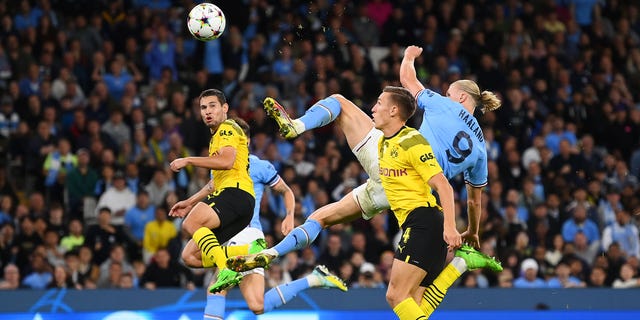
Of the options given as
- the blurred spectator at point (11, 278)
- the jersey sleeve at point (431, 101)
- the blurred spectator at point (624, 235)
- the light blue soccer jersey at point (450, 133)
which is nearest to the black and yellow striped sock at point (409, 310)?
the light blue soccer jersey at point (450, 133)

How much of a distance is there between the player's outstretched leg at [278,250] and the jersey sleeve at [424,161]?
139 centimetres

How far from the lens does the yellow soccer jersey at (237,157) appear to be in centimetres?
971

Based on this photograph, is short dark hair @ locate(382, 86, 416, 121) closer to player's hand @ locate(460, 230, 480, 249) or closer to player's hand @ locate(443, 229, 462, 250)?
player's hand @ locate(443, 229, 462, 250)

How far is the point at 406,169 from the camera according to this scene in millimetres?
Result: 8805

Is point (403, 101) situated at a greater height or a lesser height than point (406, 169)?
greater

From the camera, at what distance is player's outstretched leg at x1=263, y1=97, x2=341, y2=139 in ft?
30.6

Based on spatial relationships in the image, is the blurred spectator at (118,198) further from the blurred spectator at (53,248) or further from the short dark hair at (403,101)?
the short dark hair at (403,101)

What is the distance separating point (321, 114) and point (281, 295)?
6.10 feet

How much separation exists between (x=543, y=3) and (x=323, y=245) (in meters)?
7.03

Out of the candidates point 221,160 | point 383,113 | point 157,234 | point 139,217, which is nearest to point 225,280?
point 221,160

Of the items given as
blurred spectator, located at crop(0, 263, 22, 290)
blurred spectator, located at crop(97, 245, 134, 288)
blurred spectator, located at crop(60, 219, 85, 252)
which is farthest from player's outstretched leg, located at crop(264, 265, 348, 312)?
blurred spectator, located at crop(60, 219, 85, 252)

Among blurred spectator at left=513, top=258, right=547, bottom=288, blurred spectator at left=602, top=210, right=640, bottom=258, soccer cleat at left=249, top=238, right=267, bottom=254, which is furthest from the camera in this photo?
blurred spectator at left=602, top=210, right=640, bottom=258

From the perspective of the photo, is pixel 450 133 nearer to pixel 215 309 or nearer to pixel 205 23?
pixel 215 309

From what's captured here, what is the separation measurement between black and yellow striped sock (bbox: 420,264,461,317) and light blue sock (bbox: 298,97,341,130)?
1500 millimetres
